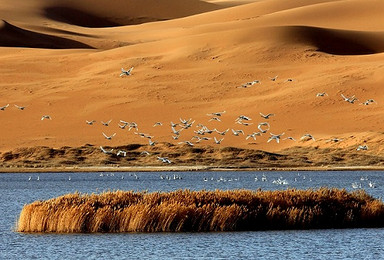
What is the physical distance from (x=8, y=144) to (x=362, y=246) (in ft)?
210

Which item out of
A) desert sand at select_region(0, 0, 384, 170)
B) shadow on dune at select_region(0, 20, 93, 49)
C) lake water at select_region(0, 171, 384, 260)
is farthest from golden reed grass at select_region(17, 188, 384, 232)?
shadow on dune at select_region(0, 20, 93, 49)

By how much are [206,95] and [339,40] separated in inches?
1291

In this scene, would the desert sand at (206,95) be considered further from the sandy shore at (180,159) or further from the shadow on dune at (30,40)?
the shadow on dune at (30,40)

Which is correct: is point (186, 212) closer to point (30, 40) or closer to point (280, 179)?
point (280, 179)

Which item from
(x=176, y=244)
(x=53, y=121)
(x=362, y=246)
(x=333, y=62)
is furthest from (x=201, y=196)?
(x=333, y=62)

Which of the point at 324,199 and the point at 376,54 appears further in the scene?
the point at 376,54

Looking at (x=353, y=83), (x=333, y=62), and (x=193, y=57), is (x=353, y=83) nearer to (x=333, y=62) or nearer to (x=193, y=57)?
(x=333, y=62)

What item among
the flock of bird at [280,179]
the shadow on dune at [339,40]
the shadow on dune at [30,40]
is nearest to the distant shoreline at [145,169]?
the flock of bird at [280,179]

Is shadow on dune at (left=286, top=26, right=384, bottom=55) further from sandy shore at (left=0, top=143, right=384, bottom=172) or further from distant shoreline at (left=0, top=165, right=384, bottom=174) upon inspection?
distant shoreline at (left=0, top=165, right=384, bottom=174)

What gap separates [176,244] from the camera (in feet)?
116

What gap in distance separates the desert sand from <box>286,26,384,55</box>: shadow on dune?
19cm

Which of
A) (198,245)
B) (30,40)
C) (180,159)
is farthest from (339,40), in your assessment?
(198,245)

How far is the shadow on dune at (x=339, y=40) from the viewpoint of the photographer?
132250 mm

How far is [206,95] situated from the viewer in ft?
366
